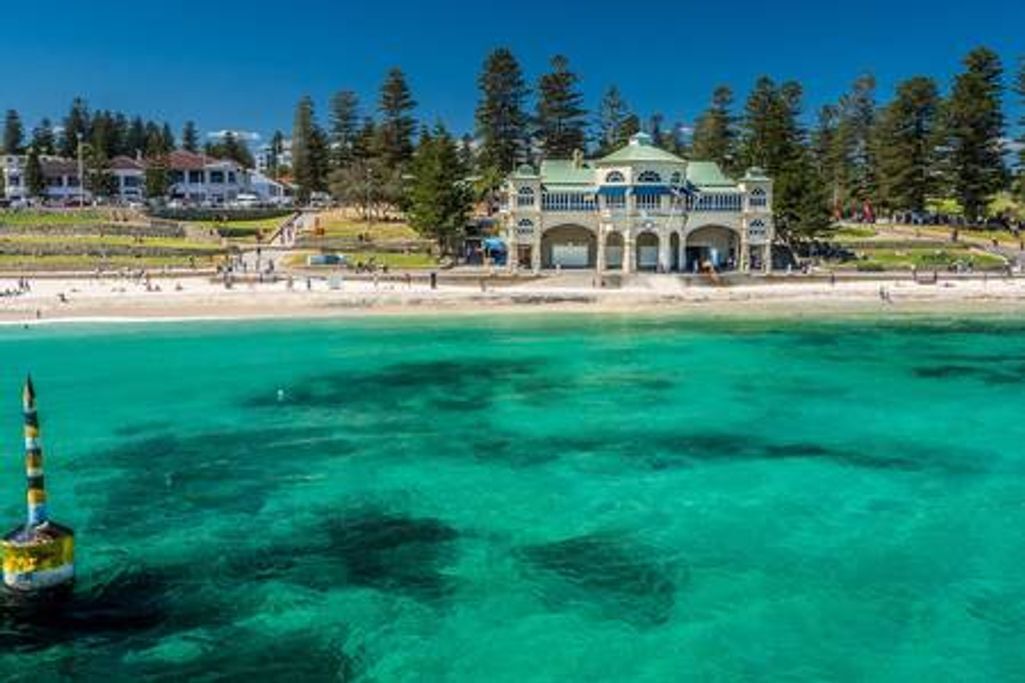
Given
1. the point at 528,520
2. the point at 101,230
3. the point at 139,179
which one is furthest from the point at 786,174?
the point at 139,179

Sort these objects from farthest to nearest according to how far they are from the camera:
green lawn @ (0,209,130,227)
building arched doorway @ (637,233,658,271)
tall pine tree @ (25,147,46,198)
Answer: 1. tall pine tree @ (25,147,46,198)
2. green lawn @ (0,209,130,227)
3. building arched doorway @ (637,233,658,271)

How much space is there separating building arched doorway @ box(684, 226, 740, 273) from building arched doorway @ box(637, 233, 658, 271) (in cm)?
237

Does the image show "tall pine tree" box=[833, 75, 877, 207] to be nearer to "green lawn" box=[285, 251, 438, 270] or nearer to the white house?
"green lawn" box=[285, 251, 438, 270]

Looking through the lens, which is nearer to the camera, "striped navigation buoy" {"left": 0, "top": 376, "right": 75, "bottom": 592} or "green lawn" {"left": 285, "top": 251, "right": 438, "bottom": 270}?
"striped navigation buoy" {"left": 0, "top": 376, "right": 75, "bottom": 592}

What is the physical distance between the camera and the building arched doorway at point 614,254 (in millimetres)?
73875

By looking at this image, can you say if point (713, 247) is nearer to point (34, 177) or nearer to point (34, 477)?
point (34, 477)

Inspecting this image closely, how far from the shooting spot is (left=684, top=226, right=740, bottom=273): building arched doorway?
7450 centimetres

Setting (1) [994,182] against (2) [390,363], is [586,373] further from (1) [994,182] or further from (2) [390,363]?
(1) [994,182]

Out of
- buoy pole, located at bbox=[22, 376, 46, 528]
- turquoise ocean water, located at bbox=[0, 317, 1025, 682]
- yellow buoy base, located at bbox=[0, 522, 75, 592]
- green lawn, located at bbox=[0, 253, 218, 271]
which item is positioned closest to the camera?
turquoise ocean water, located at bbox=[0, 317, 1025, 682]

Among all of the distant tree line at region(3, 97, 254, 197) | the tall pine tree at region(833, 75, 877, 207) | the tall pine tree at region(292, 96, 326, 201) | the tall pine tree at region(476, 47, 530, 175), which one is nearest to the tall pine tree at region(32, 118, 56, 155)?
the distant tree line at region(3, 97, 254, 197)

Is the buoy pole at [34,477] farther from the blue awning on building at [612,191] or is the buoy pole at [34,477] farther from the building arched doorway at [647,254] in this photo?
the building arched doorway at [647,254]

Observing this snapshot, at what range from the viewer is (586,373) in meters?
41.4

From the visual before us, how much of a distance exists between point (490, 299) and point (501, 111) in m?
37.8

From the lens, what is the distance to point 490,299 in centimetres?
6322
